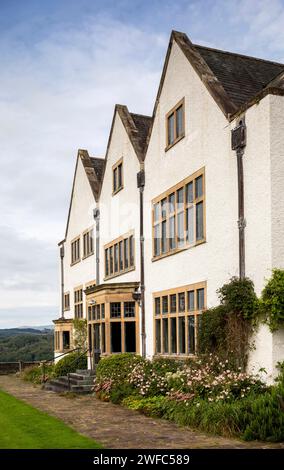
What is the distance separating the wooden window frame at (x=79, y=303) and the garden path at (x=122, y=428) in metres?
13.3

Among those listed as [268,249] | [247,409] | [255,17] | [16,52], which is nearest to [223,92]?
[255,17]

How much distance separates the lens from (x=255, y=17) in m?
13.3

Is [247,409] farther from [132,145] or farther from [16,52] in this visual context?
[132,145]

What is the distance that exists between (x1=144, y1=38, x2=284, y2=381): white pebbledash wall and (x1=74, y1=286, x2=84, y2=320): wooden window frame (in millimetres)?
11932

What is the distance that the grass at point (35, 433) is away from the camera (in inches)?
435

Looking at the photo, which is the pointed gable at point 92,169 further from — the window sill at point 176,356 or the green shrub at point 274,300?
the green shrub at point 274,300

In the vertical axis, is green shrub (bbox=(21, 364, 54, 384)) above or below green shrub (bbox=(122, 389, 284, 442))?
below

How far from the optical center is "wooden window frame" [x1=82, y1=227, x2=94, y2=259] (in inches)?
1230

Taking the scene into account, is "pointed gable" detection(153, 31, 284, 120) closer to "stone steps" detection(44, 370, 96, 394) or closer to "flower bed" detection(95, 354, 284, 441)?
"flower bed" detection(95, 354, 284, 441)

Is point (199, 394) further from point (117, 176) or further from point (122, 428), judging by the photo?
point (117, 176)

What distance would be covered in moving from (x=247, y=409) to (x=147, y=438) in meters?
2.15

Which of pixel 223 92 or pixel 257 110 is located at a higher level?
pixel 223 92

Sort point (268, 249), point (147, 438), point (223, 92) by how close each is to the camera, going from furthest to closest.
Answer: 1. point (223, 92)
2. point (268, 249)
3. point (147, 438)

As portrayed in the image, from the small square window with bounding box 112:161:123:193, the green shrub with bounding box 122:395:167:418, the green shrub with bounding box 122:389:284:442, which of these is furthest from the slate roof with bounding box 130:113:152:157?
the green shrub with bounding box 122:389:284:442
